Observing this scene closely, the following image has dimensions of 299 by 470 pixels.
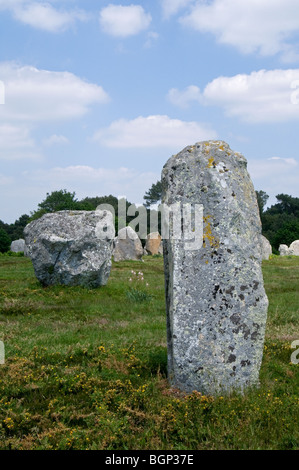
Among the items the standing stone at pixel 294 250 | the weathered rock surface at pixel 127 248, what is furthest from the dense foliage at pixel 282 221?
the weathered rock surface at pixel 127 248

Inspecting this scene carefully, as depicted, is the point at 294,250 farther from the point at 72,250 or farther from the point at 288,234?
the point at 72,250

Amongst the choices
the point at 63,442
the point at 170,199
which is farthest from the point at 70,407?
the point at 170,199

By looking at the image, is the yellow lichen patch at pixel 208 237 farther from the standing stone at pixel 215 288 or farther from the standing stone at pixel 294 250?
the standing stone at pixel 294 250

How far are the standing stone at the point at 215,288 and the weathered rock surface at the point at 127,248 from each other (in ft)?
95.3

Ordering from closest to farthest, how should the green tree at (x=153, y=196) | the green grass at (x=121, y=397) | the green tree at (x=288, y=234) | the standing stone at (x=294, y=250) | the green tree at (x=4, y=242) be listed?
the green grass at (x=121, y=397)
the standing stone at (x=294, y=250)
the green tree at (x=4, y=242)
the green tree at (x=288, y=234)
the green tree at (x=153, y=196)

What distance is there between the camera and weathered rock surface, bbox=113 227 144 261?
119ft

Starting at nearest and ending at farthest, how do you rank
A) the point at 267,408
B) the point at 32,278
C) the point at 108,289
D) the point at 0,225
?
the point at 267,408, the point at 108,289, the point at 32,278, the point at 0,225

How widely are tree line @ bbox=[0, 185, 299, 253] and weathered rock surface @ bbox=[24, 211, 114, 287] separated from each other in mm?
38407

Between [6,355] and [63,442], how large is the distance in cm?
411

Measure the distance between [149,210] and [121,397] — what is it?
78.2 metres

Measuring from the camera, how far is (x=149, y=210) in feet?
277

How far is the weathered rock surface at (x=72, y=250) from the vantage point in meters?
17.8

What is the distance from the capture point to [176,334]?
680 cm

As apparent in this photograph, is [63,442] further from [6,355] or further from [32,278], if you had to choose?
[32,278]
